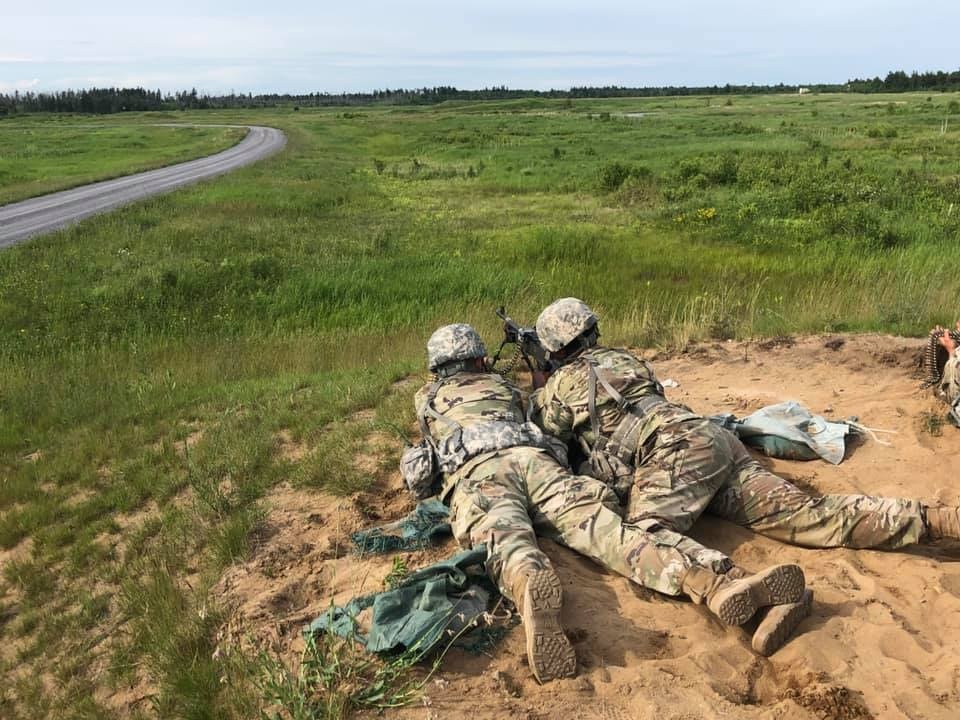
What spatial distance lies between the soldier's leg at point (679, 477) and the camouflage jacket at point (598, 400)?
14 centimetres

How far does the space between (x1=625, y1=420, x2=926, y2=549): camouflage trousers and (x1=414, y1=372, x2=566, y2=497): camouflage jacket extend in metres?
0.62

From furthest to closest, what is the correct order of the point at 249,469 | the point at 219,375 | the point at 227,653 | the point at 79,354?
the point at 79,354, the point at 219,375, the point at 249,469, the point at 227,653

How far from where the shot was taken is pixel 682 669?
3.01 m

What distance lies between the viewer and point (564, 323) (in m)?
4.78

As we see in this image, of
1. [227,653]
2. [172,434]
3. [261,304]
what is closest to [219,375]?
[172,434]

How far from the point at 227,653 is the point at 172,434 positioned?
324cm

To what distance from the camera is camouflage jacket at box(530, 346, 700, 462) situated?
4273mm

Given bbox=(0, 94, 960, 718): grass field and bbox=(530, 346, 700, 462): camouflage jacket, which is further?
bbox=(530, 346, 700, 462): camouflage jacket

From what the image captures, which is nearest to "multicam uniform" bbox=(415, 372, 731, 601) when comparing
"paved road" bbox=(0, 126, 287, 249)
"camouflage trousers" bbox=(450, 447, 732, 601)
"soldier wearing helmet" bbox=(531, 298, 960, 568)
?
"camouflage trousers" bbox=(450, 447, 732, 601)

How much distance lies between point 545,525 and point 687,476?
82 cm

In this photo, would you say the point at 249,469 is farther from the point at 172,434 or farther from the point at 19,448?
the point at 19,448

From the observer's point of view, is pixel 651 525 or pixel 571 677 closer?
pixel 571 677

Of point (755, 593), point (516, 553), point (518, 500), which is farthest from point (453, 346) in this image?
point (755, 593)

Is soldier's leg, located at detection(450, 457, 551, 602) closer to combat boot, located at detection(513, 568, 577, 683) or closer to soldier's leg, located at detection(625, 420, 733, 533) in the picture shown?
combat boot, located at detection(513, 568, 577, 683)
